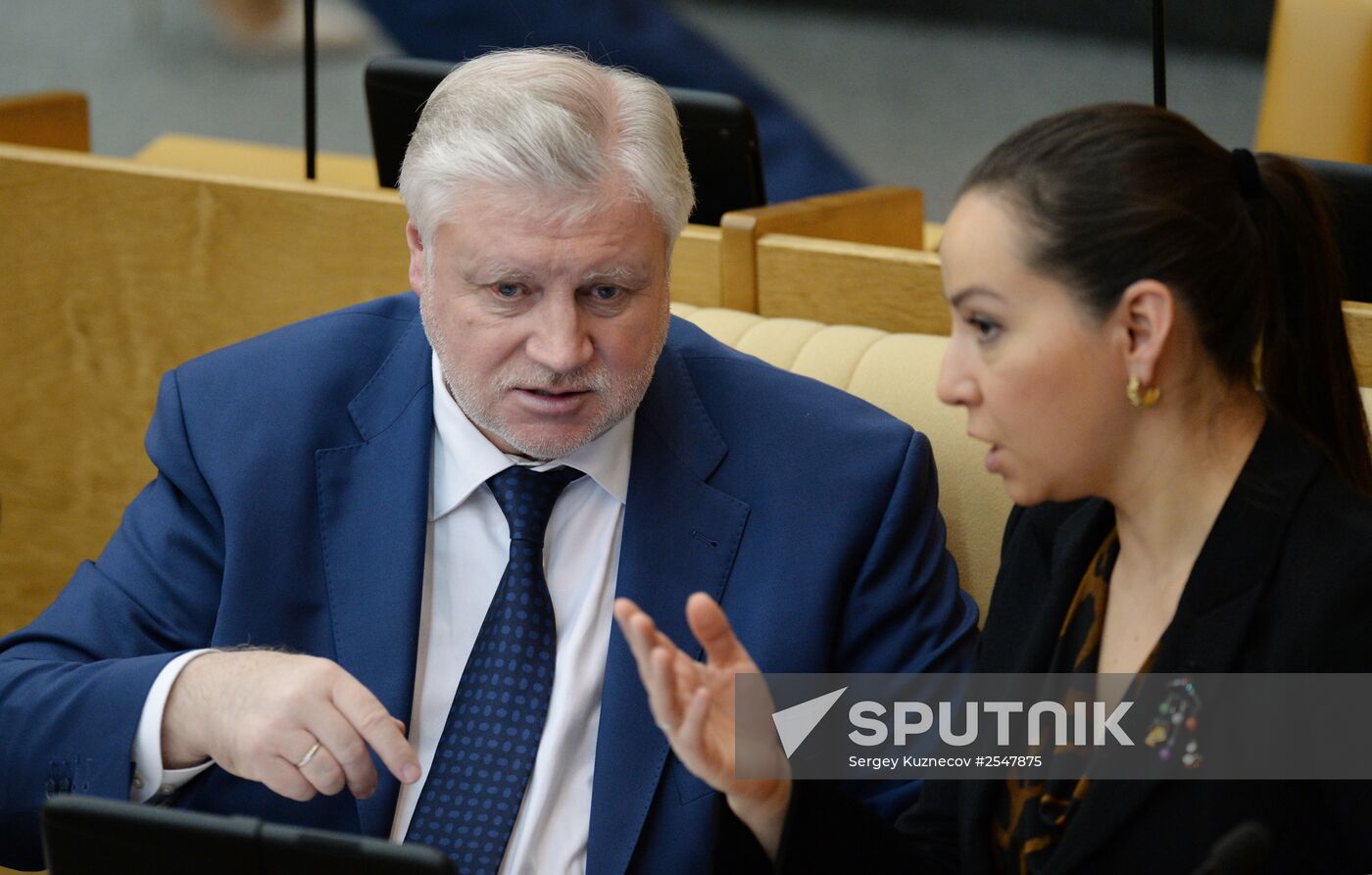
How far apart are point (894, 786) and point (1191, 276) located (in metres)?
0.62

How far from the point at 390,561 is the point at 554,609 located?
169 mm

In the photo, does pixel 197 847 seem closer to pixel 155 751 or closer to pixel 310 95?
pixel 155 751

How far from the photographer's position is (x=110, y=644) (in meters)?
1.76

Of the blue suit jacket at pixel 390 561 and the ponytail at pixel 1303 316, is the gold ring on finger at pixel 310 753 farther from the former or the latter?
the ponytail at pixel 1303 316

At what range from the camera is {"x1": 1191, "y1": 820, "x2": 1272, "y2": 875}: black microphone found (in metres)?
1.00

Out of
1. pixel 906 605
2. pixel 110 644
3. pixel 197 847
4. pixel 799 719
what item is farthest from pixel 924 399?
pixel 197 847

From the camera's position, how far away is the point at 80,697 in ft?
5.45

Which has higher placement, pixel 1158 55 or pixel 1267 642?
pixel 1158 55

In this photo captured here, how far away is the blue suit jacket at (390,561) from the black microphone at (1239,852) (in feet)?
2.24

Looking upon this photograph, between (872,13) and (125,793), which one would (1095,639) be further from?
(872,13)

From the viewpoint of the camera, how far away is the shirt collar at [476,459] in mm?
1749

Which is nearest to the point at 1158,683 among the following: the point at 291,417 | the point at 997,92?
the point at 291,417

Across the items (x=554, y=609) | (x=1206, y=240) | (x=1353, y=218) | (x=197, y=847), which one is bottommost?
(x=554, y=609)

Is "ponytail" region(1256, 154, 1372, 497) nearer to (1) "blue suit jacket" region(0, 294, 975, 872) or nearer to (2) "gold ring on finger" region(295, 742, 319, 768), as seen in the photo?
(1) "blue suit jacket" region(0, 294, 975, 872)
